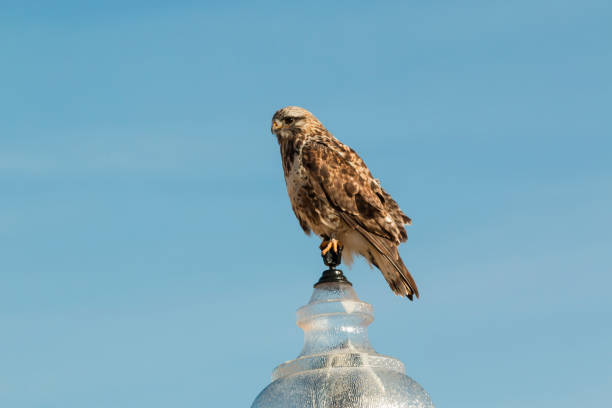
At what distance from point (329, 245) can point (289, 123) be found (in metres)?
1.49

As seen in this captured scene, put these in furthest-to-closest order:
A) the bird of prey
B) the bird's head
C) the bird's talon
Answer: the bird's head, the bird of prey, the bird's talon

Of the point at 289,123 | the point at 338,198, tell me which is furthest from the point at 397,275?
the point at 289,123

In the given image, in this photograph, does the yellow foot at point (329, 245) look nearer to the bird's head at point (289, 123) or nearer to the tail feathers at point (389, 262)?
the tail feathers at point (389, 262)

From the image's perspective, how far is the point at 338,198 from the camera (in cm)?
783

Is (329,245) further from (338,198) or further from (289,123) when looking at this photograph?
(289,123)

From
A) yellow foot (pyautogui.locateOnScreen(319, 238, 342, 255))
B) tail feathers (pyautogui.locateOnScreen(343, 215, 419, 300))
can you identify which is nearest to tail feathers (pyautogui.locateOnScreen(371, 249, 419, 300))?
tail feathers (pyautogui.locateOnScreen(343, 215, 419, 300))

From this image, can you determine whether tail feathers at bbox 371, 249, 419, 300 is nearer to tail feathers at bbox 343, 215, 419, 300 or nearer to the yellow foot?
tail feathers at bbox 343, 215, 419, 300

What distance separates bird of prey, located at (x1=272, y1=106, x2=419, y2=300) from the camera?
7641 mm

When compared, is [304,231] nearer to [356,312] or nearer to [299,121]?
[299,121]

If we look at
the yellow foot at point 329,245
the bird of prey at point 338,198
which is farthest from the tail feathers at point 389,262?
the yellow foot at point 329,245

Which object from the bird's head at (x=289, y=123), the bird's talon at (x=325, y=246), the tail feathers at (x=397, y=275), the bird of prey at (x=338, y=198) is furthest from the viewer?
the bird's head at (x=289, y=123)

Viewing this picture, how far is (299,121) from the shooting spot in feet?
27.4

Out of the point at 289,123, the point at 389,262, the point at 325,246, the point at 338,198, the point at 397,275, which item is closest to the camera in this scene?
the point at 397,275

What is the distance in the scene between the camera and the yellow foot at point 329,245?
735 centimetres
